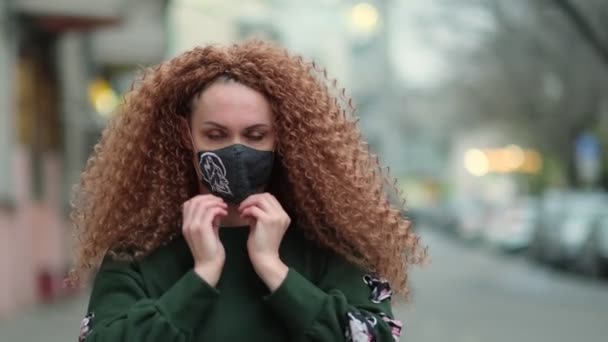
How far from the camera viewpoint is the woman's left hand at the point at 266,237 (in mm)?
2682

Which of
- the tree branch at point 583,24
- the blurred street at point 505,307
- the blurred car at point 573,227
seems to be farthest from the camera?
the blurred car at point 573,227

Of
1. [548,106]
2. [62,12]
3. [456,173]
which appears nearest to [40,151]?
[62,12]

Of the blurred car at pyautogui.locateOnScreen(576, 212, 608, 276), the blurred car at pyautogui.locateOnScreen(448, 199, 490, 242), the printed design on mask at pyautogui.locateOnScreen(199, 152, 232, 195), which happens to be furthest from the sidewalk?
the blurred car at pyautogui.locateOnScreen(448, 199, 490, 242)

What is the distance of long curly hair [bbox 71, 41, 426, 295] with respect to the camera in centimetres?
285

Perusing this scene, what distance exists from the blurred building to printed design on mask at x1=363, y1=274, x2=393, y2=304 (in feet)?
50.0

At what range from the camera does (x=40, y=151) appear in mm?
24938

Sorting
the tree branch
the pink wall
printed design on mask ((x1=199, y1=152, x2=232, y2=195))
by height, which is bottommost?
the pink wall

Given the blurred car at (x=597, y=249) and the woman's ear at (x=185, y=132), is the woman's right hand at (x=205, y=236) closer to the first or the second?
the woman's ear at (x=185, y=132)

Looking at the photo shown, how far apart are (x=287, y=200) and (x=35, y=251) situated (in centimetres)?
2135

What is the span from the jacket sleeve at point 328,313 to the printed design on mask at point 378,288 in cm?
3

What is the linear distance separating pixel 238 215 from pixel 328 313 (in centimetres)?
30

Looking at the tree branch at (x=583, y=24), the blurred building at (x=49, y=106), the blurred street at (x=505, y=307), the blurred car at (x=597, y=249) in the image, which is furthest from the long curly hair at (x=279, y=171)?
the blurred car at (x=597, y=249)

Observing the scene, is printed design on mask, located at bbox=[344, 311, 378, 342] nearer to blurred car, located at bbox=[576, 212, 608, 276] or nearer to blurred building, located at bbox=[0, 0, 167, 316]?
blurred building, located at bbox=[0, 0, 167, 316]

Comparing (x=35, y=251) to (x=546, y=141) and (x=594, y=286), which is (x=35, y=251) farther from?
(x=546, y=141)
